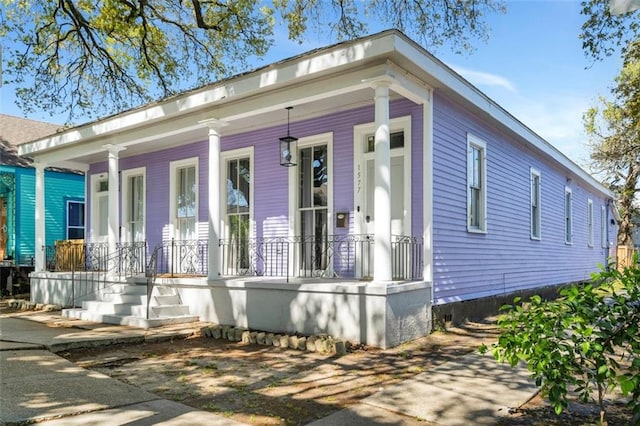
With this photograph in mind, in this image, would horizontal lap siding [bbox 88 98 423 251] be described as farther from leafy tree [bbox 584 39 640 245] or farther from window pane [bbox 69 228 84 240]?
leafy tree [bbox 584 39 640 245]

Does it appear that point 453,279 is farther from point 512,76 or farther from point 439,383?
point 512,76

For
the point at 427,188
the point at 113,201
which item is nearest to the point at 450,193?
the point at 427,188

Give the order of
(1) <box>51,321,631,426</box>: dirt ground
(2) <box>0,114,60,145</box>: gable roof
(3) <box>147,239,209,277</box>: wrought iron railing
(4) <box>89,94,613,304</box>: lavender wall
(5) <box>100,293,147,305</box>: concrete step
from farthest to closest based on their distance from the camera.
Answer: (2) <box>0,114,60,145</box>: gable roof → (3) <box>147,239,209,277</box>: wrought iron railing → (5) <box>100,293,147,305</box>: concrete step → (4) <box>89,94,613,304</box>: lavender wall → (1) <box>51,321,631,426</box>: dirt ground

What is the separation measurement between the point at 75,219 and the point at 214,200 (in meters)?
11.4

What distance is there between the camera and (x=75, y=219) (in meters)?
17.5

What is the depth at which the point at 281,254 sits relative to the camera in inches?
368

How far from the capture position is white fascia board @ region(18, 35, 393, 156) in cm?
633

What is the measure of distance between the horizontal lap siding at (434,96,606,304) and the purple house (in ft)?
0.15

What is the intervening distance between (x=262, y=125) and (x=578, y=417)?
7.39 metres

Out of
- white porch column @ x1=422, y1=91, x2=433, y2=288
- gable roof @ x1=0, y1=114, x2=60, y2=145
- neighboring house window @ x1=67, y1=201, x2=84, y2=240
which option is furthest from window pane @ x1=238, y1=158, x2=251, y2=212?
gable roof @ x1=0, y1=114, x2=60, y2=145

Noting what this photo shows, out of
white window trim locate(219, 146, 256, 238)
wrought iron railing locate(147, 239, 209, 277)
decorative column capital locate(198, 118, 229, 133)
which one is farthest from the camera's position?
wrought iron railing locate(147, 239, 209, 277)

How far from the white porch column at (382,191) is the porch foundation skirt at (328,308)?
32 centimetres

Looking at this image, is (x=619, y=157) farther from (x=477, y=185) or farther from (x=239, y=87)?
(x=239, y=87)

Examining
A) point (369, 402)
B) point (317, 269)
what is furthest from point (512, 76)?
point (369, 402)
